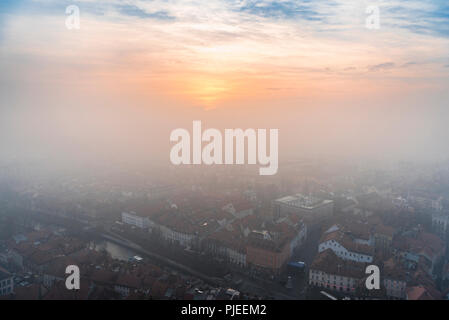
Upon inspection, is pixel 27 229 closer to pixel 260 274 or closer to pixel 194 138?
pixel 260 274

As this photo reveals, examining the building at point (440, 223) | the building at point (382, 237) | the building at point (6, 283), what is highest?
the building at point (6, 283)

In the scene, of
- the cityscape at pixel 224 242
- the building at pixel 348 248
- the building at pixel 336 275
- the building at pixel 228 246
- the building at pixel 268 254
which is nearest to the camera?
the cityscape at pixel 224 242

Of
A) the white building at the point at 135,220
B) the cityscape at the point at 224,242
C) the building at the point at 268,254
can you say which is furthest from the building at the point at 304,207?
the white building at the point at 135,220

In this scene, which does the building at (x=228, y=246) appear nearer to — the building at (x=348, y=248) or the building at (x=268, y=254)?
the building at (x=268, y=254)

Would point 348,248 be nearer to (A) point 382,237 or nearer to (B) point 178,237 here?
(A) point 382,237

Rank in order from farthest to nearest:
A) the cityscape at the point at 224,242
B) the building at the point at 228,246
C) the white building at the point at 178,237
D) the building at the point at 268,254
→ the white building at the point at 178,237 < the building at the point at 228,246 < the building at the point at 268,254 < the cityscape at the point at 224,242

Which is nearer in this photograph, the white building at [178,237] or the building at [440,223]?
the white building at [178,237]

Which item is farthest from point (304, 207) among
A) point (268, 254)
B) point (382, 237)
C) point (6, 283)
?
point (6, 283)

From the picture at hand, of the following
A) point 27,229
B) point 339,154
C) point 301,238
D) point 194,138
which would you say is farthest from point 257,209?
point 339,154
